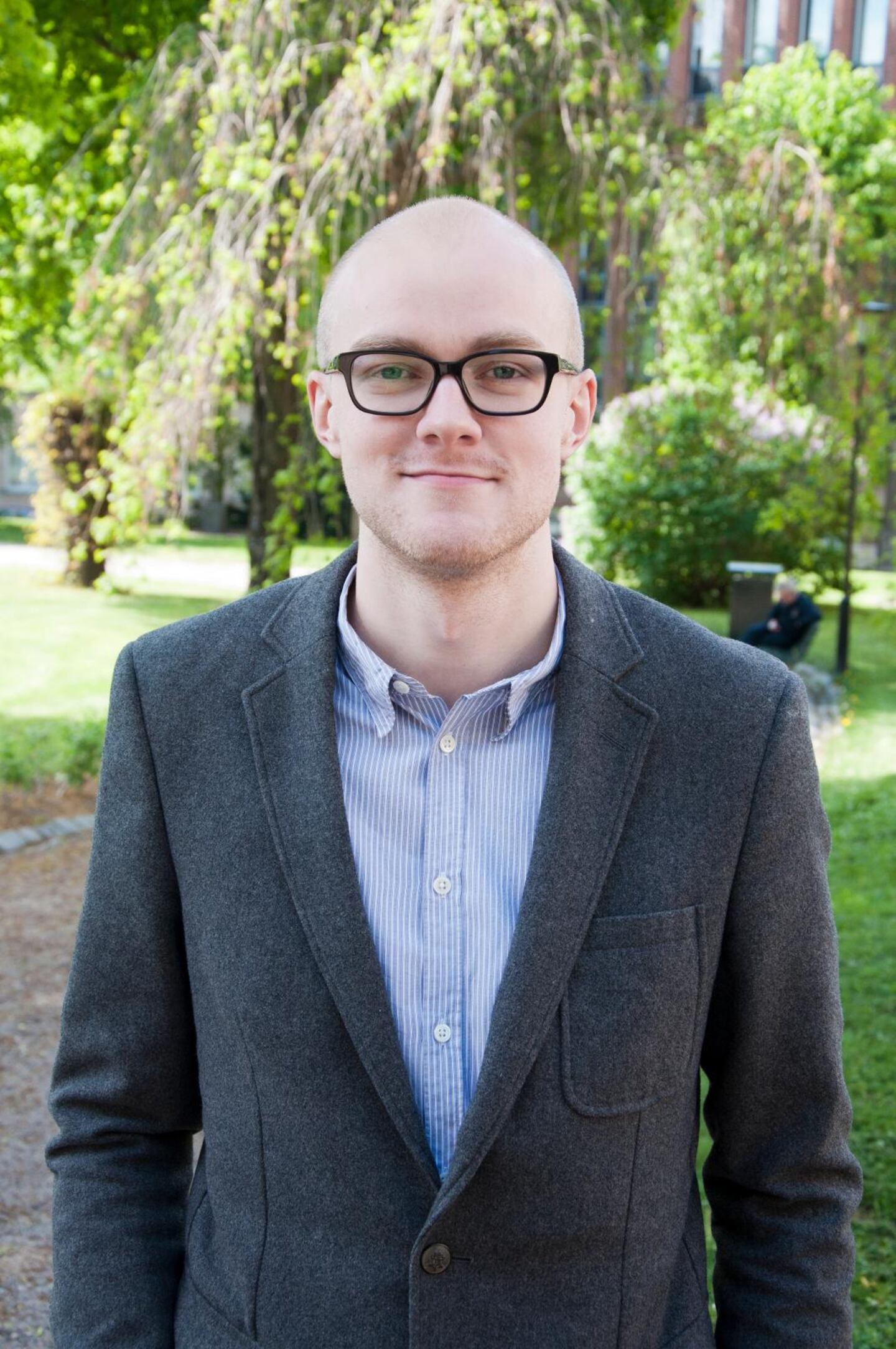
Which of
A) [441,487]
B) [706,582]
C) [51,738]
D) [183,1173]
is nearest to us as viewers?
[441,487]

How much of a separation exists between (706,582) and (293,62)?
14.8 metres

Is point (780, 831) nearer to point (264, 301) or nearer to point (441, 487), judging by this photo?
point (441, 487)

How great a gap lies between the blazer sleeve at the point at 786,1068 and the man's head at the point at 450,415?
415mm

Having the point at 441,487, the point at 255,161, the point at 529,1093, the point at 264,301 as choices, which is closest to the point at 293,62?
the point at 255,161

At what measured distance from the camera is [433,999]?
62.7 inches

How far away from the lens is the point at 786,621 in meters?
14.7

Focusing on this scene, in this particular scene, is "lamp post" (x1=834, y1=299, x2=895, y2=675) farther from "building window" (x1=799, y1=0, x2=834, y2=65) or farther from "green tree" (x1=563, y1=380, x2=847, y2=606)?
"building window" (x1=799, y1=0, x2=834, y2=65)

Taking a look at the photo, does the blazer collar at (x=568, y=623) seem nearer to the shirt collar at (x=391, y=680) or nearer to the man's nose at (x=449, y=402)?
the shirt collar at (x=391, y=680)

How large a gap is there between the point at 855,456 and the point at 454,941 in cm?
1058

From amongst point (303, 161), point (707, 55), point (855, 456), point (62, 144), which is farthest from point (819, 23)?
point (303, 161)

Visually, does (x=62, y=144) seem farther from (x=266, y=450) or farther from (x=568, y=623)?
(x=568, y=623)

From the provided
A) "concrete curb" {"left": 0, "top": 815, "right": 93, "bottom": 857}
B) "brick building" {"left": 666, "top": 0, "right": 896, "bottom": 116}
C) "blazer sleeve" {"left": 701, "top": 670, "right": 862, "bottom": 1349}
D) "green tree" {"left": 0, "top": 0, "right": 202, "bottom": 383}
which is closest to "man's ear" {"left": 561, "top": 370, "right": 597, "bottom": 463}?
"blazer sleeve" {"left": 701, "top": 670, "right": 862, "bottom": 1349}

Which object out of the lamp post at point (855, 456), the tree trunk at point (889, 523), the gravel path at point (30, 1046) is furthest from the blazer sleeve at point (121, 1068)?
the tree trunk at point (889, 523)

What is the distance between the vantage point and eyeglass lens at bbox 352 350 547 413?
5.41ft
